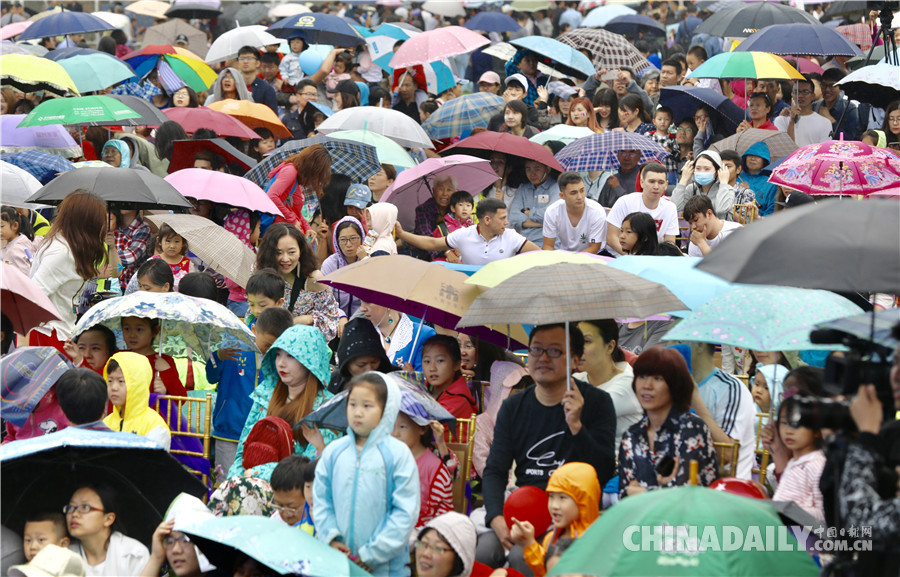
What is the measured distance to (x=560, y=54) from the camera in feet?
48.0

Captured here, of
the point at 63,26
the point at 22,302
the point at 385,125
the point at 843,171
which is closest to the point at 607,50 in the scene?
the point at 385,125

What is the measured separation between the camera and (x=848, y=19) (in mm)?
17672

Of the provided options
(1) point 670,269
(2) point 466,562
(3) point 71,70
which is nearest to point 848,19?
(3) point 71,70

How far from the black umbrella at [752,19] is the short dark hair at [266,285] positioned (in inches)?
340

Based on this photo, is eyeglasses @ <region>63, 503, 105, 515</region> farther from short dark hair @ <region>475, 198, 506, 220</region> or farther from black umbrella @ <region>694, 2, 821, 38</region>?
black umbrella @ <region>694, 2, 821, 38</region>

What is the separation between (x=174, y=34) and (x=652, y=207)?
41.9ft

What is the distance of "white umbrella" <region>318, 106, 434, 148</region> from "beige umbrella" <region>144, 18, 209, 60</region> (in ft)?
29.0

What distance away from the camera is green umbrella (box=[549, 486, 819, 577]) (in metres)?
3.99

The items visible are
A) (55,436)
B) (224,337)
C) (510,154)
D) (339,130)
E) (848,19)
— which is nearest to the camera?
(55,436)

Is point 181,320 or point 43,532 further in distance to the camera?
point 181,320

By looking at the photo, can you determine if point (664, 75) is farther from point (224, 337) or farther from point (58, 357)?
point (58, 357)

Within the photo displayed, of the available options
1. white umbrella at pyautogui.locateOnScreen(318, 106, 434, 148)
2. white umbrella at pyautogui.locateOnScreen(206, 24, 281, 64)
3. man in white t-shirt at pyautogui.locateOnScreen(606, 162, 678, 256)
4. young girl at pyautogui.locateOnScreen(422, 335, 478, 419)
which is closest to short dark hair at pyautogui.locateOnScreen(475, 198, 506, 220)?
man in white t-shirt at pyautogui.locateOnScreen(606, 162, 678, 256)

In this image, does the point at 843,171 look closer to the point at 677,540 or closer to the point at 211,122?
the point at 677,540

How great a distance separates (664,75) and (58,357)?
33.4 ft
